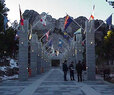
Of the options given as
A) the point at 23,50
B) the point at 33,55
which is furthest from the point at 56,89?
the point at 33,55

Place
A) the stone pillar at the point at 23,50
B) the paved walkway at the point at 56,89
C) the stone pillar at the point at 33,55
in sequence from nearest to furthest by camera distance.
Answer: the paved walkway at the point at 56,89, the stone pillar at the point at 23,50, the stone pillar at the point at 33,55

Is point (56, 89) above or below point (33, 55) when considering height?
below

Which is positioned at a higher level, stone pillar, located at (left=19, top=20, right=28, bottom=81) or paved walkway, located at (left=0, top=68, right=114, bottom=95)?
stone pillar, located at (left=19, top=20, right=28, bottom=81)

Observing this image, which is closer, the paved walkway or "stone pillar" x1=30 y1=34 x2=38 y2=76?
the paved walkway

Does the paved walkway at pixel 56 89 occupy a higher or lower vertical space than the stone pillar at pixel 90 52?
lower

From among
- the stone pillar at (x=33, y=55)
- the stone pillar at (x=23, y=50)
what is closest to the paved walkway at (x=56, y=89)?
the stone pillar at (x=23, y=50)

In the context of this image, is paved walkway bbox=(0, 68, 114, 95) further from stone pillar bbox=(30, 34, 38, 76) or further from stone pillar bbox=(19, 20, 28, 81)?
stone pillar bbox=(30, 34, 38, 76)

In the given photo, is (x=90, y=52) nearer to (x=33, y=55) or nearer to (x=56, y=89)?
(x=56, y=89)

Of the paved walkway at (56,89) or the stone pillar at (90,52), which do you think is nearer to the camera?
the paved walkway at (56,89)

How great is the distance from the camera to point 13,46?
42531 mm

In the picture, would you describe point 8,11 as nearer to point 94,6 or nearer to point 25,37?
point 25,37

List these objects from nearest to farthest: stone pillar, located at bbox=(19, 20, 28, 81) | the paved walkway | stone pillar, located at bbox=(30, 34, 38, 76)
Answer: the paved walkway < stone pillar, located at bbox=(19, 20, 28, 81) < stone pillar, located at bbox=(30, 34, 38, 76)

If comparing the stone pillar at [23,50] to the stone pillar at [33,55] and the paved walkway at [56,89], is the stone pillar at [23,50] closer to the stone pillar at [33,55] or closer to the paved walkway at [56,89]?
the paved walkway at [56,89]

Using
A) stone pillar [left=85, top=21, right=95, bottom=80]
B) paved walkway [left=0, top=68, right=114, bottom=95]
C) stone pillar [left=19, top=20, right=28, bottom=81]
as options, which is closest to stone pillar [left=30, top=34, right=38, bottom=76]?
stone pillar [left=19, top=20, right=28, bottom=81]
